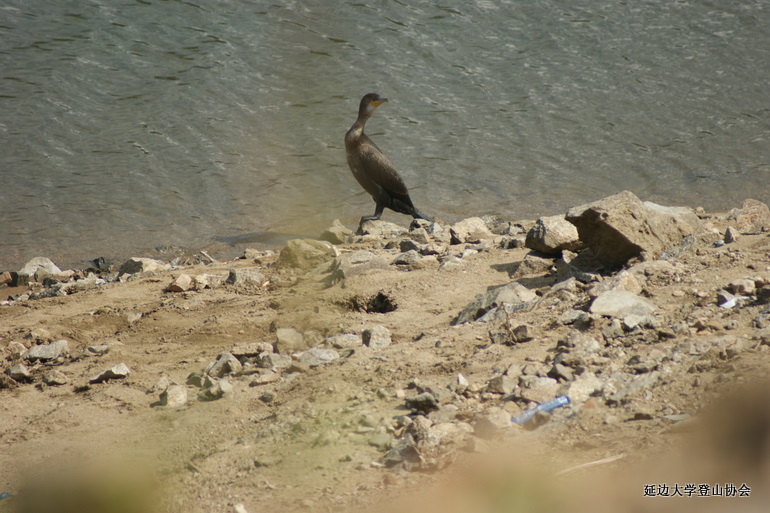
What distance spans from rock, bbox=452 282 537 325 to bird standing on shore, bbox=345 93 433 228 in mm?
3673

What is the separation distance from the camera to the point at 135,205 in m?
7.93

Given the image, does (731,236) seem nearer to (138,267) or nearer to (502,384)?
(502,384)

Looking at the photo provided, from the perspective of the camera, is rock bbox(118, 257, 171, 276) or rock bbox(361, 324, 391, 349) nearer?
rock bbox(361, 324, 391, 349)

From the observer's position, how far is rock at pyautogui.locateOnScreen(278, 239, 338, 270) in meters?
5.52

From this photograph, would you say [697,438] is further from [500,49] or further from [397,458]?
[500,49]

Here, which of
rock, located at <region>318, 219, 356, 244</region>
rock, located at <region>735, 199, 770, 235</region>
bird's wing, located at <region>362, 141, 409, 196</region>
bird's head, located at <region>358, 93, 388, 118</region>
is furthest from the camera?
bird's head, located at <region>358, 93, 388, 118</region>

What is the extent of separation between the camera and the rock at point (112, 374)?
388 cm

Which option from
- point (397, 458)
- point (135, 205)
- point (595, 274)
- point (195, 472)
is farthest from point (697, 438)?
point (135, 205)

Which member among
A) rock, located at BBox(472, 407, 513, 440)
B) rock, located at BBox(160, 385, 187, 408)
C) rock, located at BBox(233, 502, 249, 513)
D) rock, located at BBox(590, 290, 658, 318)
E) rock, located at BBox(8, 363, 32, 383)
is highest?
rock, located at BBox(590, 290, 658, 318)

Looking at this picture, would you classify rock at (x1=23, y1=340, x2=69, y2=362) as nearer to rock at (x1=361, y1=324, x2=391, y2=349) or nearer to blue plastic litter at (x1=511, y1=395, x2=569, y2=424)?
rock at (x1=361, y1=324, x2=391, y2=349)

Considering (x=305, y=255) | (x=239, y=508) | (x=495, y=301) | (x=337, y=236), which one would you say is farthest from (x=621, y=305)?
(x=337, y=236)

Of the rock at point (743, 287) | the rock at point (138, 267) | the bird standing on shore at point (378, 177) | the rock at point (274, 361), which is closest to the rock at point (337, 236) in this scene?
the bird standing on shore at point (378, 177)

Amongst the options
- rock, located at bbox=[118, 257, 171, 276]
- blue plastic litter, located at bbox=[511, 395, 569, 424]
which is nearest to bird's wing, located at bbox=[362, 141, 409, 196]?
rock, located at bbox=[118, 257, 171, 276]

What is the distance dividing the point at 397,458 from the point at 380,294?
80.3 inches
